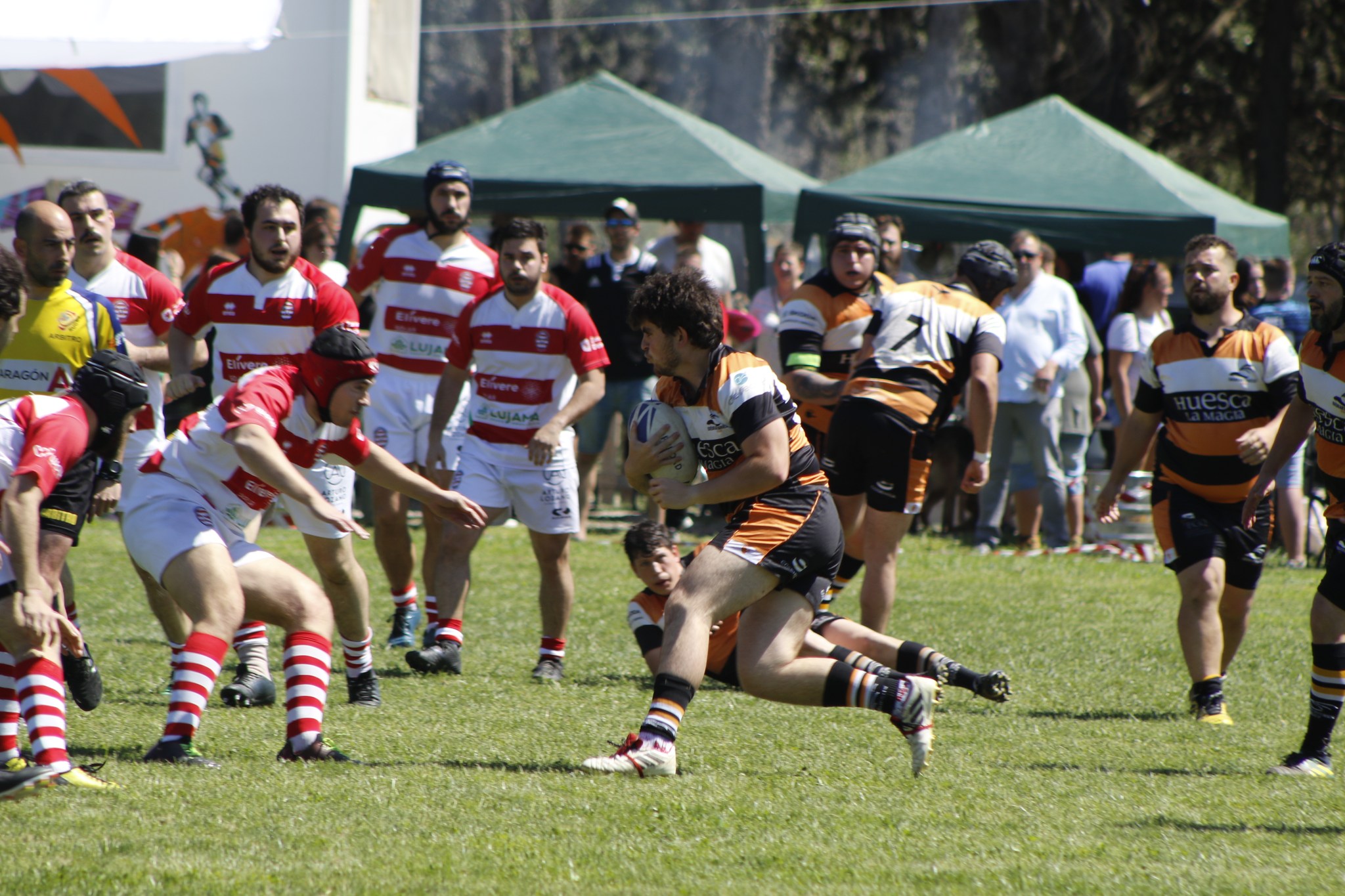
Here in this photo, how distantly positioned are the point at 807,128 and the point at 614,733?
31834 millimetres

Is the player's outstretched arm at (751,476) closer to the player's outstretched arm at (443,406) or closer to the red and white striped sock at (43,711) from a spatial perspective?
the red and white striped sock at (43,711)

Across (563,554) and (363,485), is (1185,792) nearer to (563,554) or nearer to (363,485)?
(563,554)

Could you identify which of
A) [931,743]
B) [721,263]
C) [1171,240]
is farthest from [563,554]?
[1171,240]

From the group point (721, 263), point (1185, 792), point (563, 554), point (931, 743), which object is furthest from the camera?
point (721, 263)

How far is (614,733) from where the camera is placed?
5.73 meters

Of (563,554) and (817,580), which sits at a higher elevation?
(817,580)

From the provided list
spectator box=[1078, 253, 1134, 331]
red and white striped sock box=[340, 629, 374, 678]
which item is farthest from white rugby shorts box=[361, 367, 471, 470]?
spectator box=[1078, 253, 1134, 331]

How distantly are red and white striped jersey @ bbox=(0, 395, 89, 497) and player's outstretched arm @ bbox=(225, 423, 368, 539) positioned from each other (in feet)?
1.53

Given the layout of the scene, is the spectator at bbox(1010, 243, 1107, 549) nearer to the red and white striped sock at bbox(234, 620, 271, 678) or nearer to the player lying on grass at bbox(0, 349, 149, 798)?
the red and white striped sock at bbox(234, 620, 271, 678)

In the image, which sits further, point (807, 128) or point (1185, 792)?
point (807, 128)

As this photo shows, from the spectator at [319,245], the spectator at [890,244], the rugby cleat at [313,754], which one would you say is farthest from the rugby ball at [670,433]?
the spectator at [319,245]

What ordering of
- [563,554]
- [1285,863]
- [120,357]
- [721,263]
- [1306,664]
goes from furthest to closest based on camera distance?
[721,263], [1306,664], [563,554], [120,357], [1285,863]

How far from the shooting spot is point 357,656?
239 inches

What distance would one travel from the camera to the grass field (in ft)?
12.4
